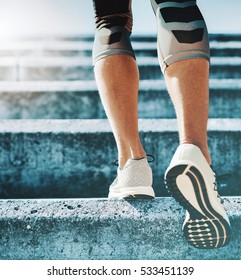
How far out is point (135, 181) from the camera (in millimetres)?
1354

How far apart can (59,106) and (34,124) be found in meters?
0.46

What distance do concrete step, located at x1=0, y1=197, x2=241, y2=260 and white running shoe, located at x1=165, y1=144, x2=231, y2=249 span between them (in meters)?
0.07

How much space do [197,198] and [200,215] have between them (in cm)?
5

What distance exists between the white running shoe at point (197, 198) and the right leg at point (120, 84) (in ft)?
0.72

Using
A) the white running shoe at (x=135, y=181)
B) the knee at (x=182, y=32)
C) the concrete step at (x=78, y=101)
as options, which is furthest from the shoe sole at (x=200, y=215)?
the concrete step at (x=78, y=101)

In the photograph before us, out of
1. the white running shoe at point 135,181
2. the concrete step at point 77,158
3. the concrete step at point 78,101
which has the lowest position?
the white running shoe at point 135,181

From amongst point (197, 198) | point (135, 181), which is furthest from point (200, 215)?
point (135, 181)

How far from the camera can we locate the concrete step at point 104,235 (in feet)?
4.02

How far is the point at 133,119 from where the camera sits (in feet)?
4.54

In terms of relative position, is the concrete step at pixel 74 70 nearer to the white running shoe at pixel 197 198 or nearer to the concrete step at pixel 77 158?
the concrete step at pixel 77 158

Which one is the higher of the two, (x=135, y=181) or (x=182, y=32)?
(x=182, y=32)

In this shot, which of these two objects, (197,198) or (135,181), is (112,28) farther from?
(197,198)

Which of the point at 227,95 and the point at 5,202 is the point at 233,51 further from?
the point at 5,202

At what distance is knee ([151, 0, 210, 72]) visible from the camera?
124 cm
